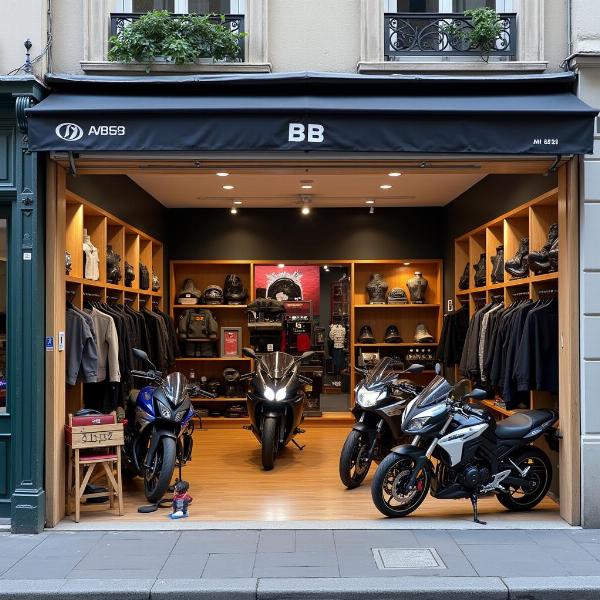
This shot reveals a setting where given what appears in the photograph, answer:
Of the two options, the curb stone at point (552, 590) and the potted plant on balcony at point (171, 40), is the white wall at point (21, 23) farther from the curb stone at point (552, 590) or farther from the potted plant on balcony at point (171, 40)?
the curb stone at point (552, 590)

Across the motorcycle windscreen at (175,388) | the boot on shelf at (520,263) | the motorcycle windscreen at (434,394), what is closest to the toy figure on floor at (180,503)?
the motorcycle windscreen at (175,388)

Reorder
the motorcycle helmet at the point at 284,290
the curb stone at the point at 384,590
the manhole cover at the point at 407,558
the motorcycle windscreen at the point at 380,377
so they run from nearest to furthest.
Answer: the curb stone at the point at 384,590, the manhole cover at the point at 407,558, the motorcycle windscreen at the point at 380,377, the motorcycle helmet at the point at 284,290

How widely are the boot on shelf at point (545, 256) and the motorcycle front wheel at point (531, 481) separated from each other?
1.59m

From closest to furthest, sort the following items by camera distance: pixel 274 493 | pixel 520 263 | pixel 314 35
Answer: pixel 314 35 < pixel 274 493 < pixel 520 263

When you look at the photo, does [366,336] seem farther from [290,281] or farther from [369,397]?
[369,397]

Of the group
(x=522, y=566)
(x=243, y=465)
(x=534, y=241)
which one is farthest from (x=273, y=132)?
(x=243, y=465)

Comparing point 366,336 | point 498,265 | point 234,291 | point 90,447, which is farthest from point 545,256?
point 234,291

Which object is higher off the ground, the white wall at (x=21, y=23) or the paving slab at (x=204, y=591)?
the white wall at (x=21, y=23)

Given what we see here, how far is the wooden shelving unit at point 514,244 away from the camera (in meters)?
6.27

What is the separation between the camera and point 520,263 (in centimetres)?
666

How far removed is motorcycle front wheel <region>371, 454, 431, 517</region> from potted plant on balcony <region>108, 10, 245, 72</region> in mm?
3497

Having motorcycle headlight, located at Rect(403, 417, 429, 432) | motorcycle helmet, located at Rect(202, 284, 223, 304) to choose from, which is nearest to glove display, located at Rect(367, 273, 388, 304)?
motorcycle helmet, located at Rect(202, 284, 223, 304)

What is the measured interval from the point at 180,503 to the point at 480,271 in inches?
180

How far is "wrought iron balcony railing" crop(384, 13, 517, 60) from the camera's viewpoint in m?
5.59
